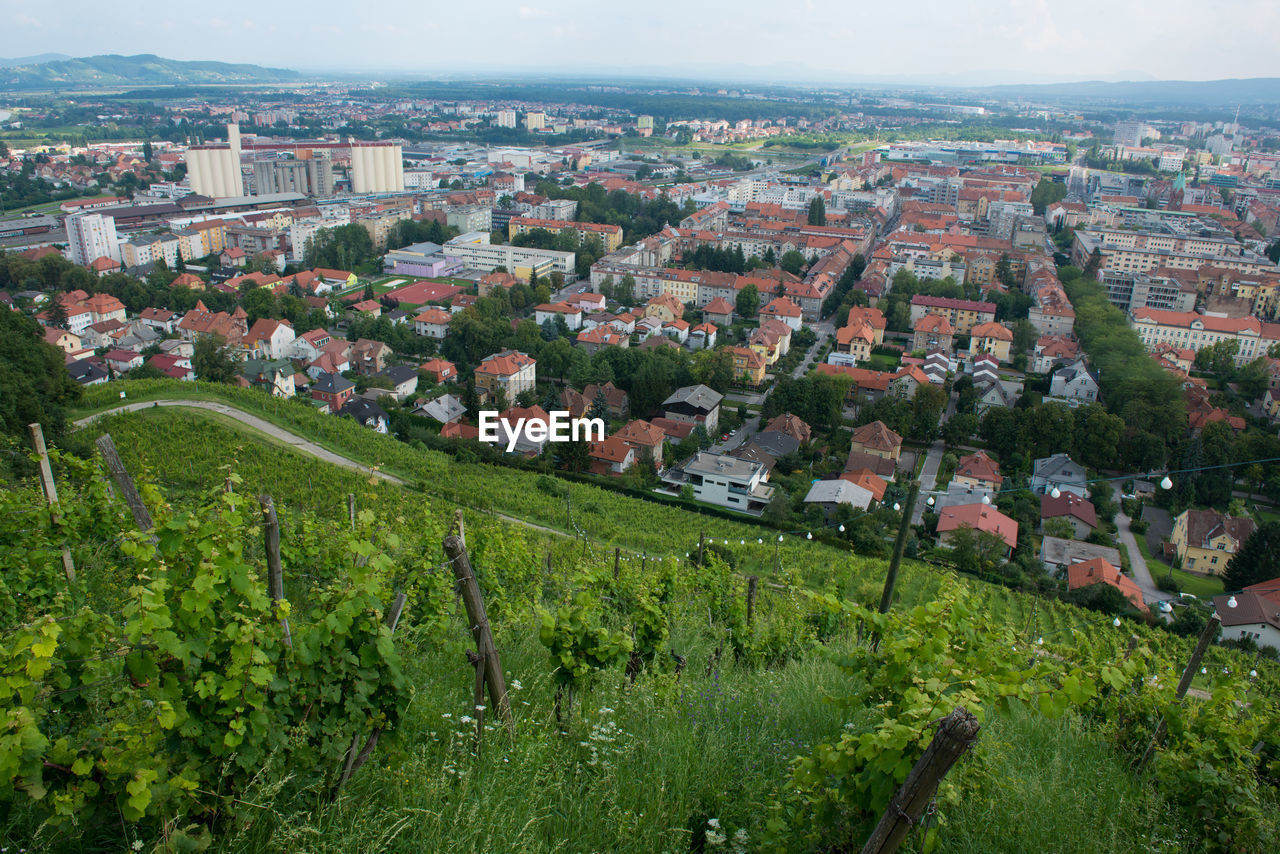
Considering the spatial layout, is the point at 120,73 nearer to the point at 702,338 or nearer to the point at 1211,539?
the point at 702,338

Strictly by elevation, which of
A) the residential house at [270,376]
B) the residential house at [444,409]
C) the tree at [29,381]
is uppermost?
the tree at [29,381]

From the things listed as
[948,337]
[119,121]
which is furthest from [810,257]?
[119,121]

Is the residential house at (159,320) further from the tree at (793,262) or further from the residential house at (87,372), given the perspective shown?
the tree at (793,262)

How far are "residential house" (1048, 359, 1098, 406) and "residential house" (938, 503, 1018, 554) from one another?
6.08m

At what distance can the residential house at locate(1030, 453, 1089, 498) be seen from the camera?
11.6 metres

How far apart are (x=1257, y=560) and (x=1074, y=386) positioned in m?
6.55

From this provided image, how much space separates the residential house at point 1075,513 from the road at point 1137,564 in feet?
1.52

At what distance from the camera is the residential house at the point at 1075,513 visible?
1073 cm

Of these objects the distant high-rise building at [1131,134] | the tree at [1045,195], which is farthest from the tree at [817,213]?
the distant high-rise building at [1131,134]

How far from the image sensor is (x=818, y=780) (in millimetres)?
1536

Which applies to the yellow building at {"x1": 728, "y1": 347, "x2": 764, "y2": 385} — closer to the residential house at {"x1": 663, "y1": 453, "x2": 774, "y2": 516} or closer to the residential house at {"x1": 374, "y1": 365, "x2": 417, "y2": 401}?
the residential house at {"x1": 663, "y1": 453, "x2": 774, "y2": 516}

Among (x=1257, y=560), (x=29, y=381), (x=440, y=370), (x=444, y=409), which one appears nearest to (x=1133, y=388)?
(x=1257, y=560)

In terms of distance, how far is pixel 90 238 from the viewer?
885 inches

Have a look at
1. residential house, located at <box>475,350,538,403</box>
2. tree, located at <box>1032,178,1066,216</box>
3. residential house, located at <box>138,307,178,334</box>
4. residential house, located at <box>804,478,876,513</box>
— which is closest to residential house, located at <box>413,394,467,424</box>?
residential house, located at <box>475,350,538,403</box>
